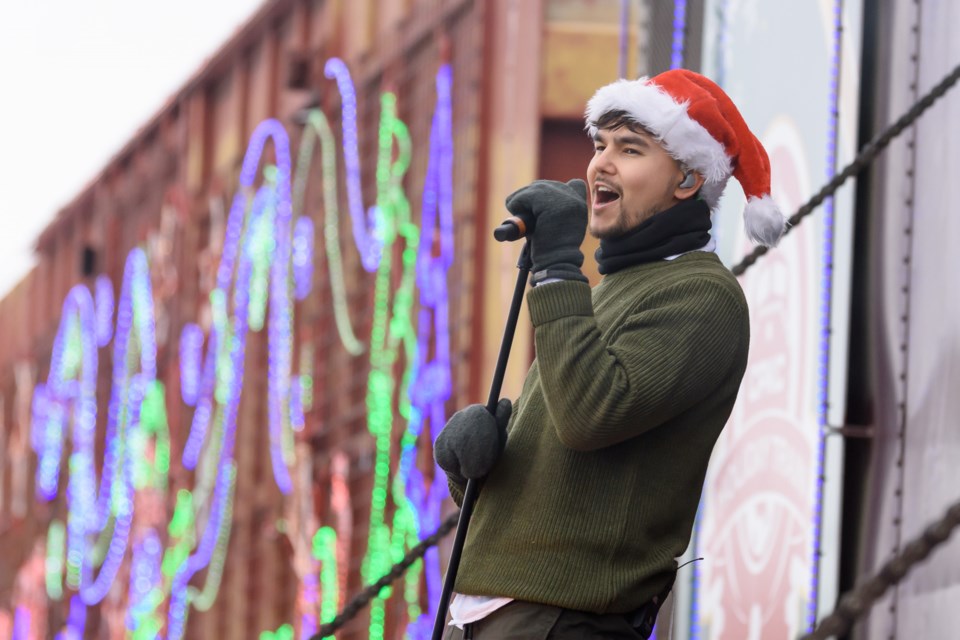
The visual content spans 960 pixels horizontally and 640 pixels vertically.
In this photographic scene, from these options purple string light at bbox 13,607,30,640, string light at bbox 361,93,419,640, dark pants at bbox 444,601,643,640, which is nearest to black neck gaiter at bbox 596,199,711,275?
dark pants at bbox 444,601,643,640

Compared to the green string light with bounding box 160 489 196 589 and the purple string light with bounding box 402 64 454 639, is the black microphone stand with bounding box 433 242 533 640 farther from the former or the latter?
the green string light with bounding box 160 489 196 589

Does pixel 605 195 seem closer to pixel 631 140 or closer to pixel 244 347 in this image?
pixel 631 140

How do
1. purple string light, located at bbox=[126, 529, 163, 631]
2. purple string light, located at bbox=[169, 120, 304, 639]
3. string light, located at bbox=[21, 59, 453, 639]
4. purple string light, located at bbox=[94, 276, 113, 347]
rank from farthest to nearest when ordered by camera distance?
A: purple string light, located at bbox=[94, 276, 113, 347] → purple string light, located at bbox=[126, 529, 163, 631] → purple string light, located at bbox=[169, 120, 304, 639] → string light, located at bbox=[21, 59, 453, 639]

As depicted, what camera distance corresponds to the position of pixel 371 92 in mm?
9766

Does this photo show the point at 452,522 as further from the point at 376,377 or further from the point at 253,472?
the point at 253,472

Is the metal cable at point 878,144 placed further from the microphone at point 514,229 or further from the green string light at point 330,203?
the green string light at point 330,203

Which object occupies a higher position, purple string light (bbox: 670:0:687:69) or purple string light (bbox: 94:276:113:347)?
purple string light (bbox: 670:0:687:69)

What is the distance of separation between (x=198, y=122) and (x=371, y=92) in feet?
10.8

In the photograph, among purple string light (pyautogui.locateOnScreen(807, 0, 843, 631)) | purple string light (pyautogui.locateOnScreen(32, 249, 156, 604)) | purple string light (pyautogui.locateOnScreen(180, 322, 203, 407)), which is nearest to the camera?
purple string light (pyautogui.locateOnScreen(807, 0, 843, 631))

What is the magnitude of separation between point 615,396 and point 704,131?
497 millimetres

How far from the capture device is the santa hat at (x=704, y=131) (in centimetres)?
260

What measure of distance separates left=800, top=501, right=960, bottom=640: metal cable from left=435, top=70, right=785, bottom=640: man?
0.39m

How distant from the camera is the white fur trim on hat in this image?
260 cm

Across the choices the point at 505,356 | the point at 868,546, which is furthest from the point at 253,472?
the point at 505,356
